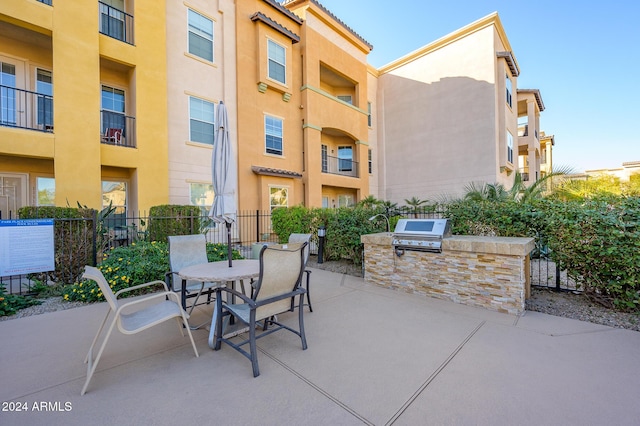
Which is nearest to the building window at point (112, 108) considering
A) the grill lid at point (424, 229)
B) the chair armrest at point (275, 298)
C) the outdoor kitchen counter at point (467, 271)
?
the outdoor kitchen counter at point (467, 271)

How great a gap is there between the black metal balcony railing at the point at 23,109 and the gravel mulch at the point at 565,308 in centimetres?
647

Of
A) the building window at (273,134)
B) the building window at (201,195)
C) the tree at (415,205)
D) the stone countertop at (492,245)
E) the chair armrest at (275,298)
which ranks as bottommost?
the chair armrest at (275,298)

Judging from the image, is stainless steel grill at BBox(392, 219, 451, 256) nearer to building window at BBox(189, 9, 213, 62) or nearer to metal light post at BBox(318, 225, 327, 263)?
metal light post at BBox(318, 225, 327, 263)

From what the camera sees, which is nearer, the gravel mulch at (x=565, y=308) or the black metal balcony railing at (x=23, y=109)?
the gravel mulch at (x=565, y=308)

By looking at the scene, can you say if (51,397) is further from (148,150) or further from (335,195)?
(335,195)

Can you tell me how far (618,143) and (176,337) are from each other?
30040 millimetres

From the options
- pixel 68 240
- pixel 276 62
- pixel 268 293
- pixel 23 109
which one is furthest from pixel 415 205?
pixel 23 109

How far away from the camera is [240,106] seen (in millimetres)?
12281

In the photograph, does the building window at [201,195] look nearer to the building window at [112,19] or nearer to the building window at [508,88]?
the building window at [112,19]

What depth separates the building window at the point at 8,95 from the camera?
8.45 meters

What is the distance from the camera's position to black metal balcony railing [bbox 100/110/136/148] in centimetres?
962

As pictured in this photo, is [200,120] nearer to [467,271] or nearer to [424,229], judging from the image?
[424,229]

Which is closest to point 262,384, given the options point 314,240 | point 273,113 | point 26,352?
point 26,352

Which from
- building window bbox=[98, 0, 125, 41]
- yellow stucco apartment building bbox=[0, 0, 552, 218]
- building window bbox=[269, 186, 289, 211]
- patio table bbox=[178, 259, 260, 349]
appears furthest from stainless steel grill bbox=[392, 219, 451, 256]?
building window bbox=[98, 0, 125, 41]
